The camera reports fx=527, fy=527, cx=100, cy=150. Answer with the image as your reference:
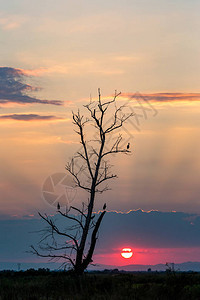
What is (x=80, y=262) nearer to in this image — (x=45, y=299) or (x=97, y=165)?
(x=97, y=165)

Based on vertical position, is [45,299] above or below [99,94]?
below

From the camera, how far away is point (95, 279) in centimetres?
2272

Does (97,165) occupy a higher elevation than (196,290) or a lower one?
higher

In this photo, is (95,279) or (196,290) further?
(95,279)

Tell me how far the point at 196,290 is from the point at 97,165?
9.12 meters

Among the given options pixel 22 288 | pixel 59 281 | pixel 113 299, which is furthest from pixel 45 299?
pixel 22 288

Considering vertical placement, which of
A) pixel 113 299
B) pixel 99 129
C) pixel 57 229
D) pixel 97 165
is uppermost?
pixel 99 129

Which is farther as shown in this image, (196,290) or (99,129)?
(99,129)

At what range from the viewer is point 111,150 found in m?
26.3

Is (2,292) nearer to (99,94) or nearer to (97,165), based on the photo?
(97,165)

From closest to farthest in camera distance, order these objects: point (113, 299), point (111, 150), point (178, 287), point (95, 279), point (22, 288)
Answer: point (113, 299), point (178, 287), point (95, 279), point (22, 288), point (111, 150)

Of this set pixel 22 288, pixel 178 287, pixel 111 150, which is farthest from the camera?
pixel 111 150

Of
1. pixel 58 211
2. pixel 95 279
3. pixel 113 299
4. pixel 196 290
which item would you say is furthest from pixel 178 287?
pixel 58 211

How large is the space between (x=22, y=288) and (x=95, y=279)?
154 inches
